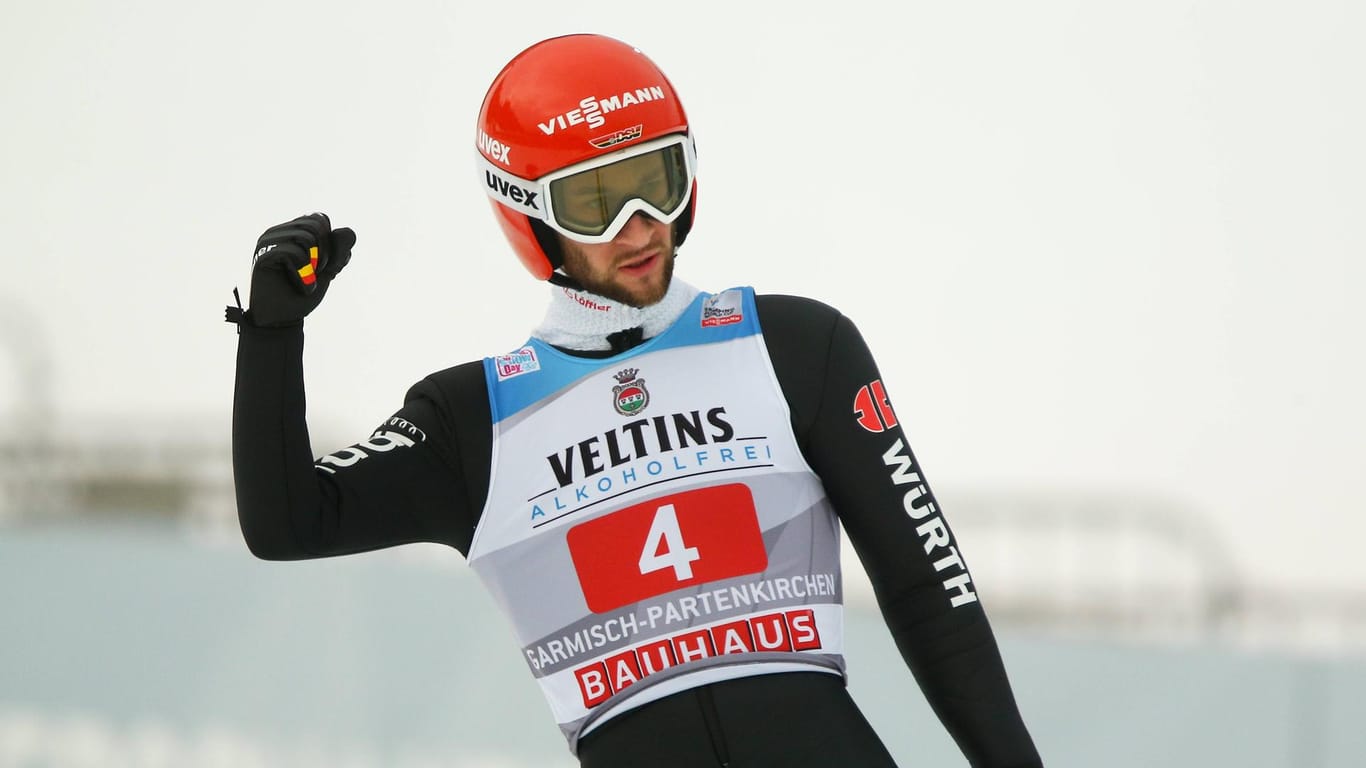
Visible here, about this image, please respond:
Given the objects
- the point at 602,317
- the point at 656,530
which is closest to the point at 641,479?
the point at 656,530

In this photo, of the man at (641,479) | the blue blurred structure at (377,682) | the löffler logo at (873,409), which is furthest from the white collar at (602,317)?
the blue blurred structure at (377,682)

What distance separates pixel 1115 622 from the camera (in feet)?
13.3

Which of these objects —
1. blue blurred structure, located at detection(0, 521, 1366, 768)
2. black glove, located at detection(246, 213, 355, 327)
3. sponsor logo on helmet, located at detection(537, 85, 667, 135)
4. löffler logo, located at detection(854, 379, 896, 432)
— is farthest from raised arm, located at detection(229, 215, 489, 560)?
blue blurred structure, located at detection(0, 521, 1366, 768)

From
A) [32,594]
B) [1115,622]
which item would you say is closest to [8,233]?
[32,594]

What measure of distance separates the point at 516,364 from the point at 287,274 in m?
0.27

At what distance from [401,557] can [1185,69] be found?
2.49m

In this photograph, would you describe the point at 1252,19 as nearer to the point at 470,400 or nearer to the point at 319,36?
the point at 319,36

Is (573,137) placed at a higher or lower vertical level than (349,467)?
higher

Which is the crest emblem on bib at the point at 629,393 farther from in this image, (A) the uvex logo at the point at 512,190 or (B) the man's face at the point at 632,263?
(A) the uvex logo at the point at 512,190

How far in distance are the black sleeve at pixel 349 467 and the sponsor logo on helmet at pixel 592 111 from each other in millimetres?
259

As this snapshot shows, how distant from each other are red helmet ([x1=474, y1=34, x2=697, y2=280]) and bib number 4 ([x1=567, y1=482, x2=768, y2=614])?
0.91ft

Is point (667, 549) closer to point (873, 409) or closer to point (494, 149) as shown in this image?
point (873, 409)

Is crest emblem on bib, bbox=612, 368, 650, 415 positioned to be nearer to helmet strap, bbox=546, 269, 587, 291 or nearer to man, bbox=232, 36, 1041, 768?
man, bbox=232, 36, 1041, 768

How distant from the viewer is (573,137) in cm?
144
